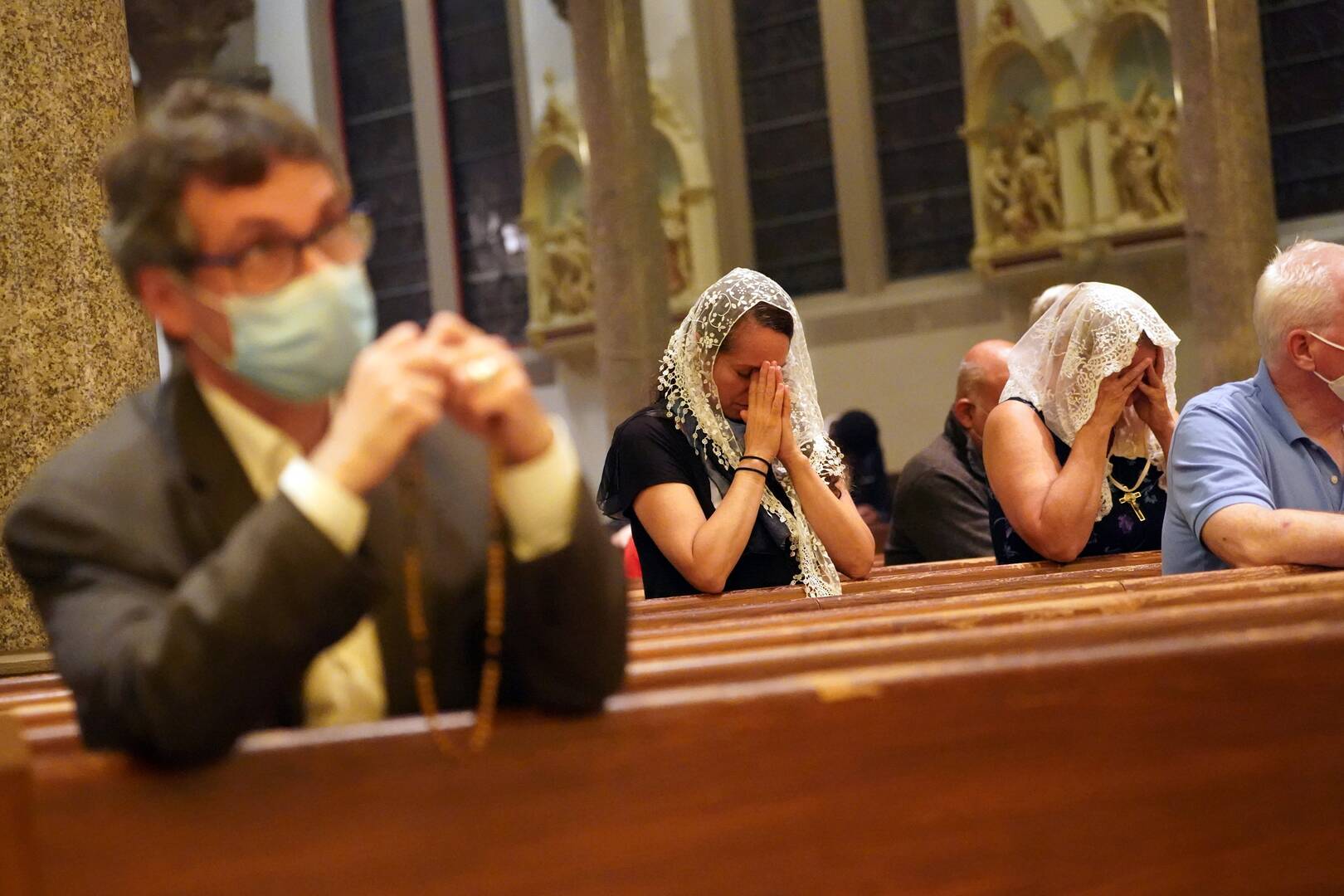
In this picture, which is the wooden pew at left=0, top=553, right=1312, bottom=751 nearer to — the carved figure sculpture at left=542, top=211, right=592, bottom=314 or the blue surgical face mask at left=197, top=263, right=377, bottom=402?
the blue surgical face mask at left=197, top=263, right=377, bottom=402

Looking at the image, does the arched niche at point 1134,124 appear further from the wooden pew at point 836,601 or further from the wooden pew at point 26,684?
the wooden pew at point 26,684

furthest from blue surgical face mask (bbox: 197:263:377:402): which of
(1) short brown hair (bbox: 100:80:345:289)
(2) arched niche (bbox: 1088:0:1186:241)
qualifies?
(2) arched niche (bbox: 1088:0:1186:241)

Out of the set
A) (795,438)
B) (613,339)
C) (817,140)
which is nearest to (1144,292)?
(817,140)

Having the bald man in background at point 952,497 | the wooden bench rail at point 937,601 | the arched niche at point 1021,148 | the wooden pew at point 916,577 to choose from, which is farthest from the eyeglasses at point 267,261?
the arched niche at point 1021,148

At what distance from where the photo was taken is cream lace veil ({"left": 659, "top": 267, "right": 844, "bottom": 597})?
3.96 meters

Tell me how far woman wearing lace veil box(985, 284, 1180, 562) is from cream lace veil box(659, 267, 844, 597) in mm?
523

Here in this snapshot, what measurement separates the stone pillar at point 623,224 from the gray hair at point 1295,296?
22.4 ft

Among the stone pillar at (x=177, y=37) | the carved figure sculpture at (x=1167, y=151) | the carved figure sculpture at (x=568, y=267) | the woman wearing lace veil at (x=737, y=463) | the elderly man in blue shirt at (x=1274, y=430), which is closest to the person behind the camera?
the elderly man in blue shirt at (x=1274, y=430)

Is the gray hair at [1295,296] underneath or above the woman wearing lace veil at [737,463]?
above

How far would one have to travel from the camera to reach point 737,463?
3959 mm

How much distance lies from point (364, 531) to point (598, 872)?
418 millimetres

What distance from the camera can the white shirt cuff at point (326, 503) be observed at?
1.46 meters

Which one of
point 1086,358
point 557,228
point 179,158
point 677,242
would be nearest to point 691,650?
point 179,158

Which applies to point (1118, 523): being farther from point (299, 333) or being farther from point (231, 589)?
point (231, 589)
